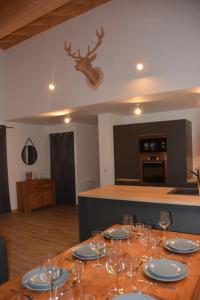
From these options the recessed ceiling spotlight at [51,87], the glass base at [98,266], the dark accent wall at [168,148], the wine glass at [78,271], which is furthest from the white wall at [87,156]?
the wine glass at [78,271]

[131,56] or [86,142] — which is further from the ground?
[131,56]

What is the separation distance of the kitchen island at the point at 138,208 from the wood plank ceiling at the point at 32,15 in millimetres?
2315

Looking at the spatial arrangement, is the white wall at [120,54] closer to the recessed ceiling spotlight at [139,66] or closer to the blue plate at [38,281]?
the recessed ceiling spotlight at [139,66]

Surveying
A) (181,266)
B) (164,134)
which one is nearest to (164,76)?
(164,134)

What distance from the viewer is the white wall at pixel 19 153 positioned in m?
6.31

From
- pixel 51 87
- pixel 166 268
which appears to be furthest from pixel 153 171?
pixel 166 268

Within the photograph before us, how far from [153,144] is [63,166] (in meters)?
3.06

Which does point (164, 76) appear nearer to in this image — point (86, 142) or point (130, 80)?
point (130, 80)

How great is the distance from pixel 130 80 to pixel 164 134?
158 centimetres

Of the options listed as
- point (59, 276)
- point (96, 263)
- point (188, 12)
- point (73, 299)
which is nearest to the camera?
point (73, 299)

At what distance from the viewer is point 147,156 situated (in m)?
5.13

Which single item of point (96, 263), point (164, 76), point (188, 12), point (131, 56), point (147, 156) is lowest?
point (96, 263)

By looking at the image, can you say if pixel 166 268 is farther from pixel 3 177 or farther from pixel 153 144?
pixel 3 177

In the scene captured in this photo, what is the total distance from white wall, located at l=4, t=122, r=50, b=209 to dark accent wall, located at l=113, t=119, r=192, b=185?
106 inches
